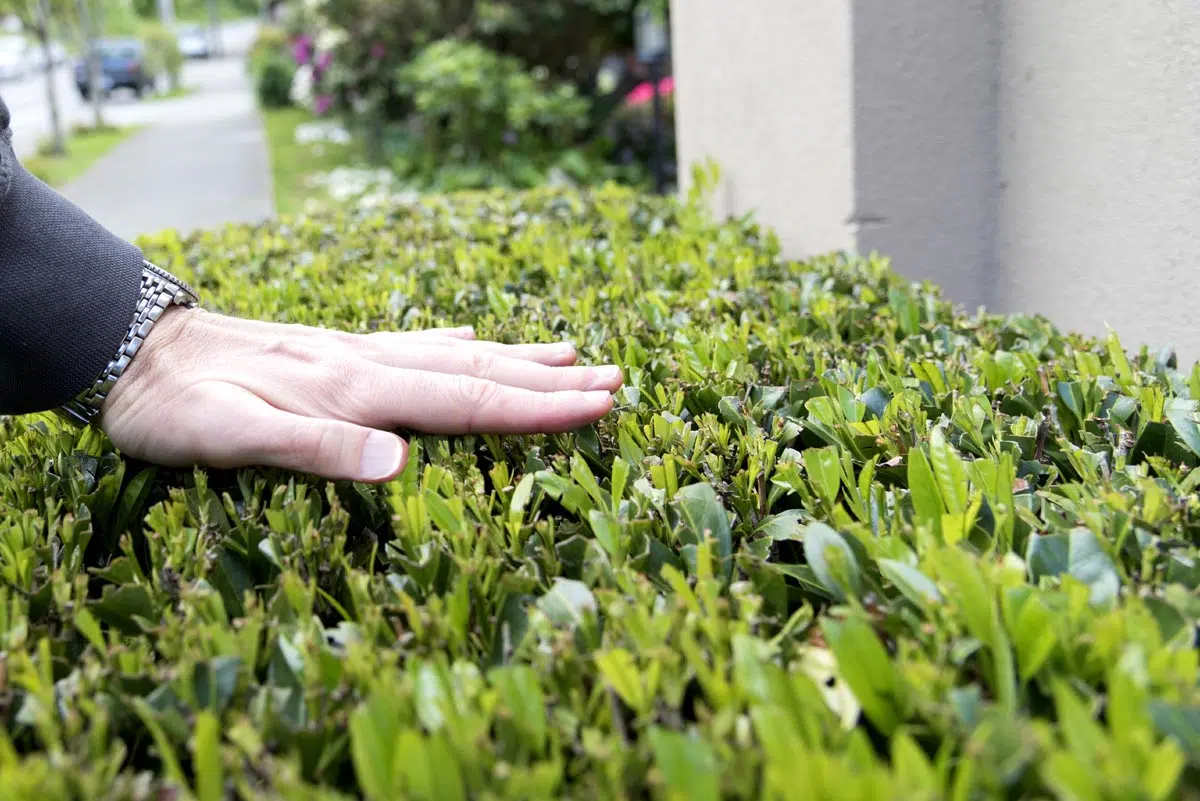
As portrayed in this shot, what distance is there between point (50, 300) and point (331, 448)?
23.7 inches

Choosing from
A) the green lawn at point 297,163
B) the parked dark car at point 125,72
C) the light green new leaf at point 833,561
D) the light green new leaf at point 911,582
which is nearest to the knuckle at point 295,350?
the light green new leaf at point 833,561

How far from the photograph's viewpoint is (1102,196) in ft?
8.76

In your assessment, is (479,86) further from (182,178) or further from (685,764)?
(685,764)

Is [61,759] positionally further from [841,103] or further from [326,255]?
[841,103]

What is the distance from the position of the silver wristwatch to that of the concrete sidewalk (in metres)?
6.09

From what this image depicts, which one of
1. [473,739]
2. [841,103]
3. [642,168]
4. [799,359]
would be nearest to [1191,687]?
[473,739]

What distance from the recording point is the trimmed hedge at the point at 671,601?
2.78 feet

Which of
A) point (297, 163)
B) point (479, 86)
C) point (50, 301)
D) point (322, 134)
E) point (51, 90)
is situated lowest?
point (297, 163)

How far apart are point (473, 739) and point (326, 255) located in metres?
2.61

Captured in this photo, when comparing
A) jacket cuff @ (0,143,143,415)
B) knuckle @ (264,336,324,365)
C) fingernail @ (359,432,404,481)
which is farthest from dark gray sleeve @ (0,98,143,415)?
fingernail @ (359,432,404,481)

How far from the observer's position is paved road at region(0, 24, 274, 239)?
13078 mm

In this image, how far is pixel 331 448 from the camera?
57.2 inches

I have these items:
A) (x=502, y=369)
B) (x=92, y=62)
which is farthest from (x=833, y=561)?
(x=92, y=62)

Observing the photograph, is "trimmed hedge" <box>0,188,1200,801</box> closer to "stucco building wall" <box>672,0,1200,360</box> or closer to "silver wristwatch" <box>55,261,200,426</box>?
"silver wristwatch" <box>55,261,200,426</box>
